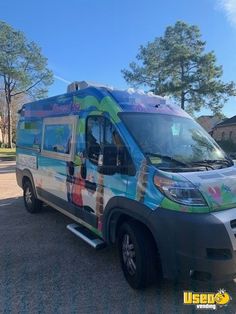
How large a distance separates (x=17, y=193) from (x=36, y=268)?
601cm

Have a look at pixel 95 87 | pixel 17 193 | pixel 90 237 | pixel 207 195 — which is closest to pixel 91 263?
pixel 90 237

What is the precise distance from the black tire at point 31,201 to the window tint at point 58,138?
1459 millimetres

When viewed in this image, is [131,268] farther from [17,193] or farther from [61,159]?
[17,193]

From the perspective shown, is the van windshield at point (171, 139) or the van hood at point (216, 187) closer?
the van hood at point (216, 187)

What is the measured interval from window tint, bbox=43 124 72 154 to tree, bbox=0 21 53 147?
3595 cm

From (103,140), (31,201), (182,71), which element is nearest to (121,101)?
(103,140)

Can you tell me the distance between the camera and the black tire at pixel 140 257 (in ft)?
12.6

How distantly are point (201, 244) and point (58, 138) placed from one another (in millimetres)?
3496

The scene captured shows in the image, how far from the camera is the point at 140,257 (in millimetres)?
3838

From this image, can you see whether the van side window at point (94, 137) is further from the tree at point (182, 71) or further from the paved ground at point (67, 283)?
the tree at point (182, 71)

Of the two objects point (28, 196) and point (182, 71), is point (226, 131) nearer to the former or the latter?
point (182, 71)

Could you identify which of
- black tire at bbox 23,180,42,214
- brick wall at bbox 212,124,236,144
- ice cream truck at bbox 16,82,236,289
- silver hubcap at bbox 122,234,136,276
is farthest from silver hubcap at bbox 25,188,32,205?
brick wall at bbox 212,124,236,144

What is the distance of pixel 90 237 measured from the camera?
5.06 metres

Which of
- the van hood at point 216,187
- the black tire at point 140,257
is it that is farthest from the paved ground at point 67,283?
the van hood at point 216,187
